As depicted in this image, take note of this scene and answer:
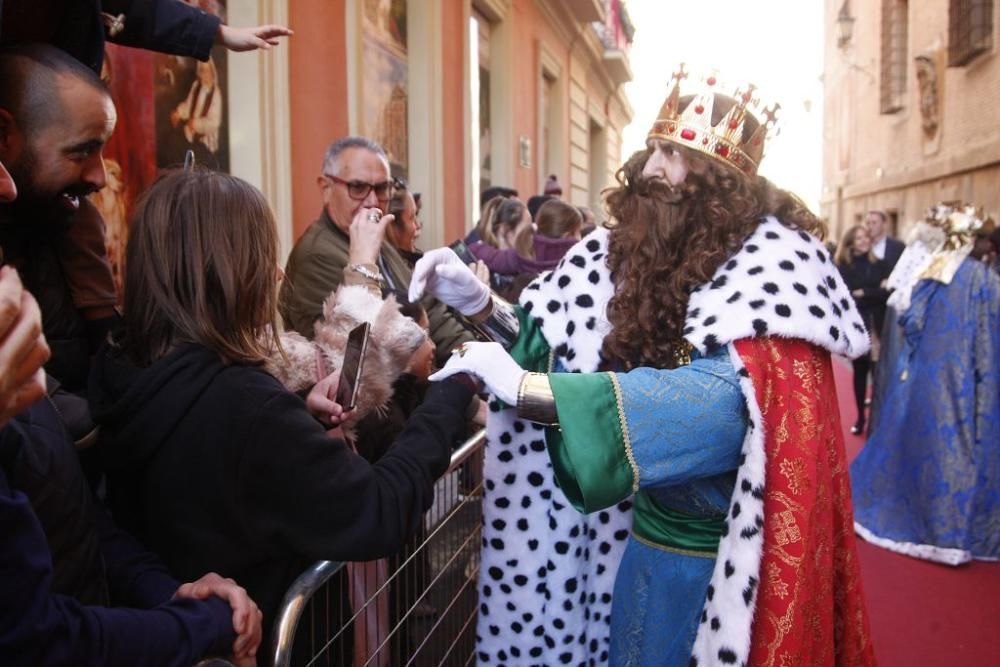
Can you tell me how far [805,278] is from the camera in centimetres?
182

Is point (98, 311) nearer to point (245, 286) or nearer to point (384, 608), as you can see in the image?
point (245, 286)

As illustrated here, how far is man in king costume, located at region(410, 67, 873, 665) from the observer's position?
1.68m

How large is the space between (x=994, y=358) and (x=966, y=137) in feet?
30.5

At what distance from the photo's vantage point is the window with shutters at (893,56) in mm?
17312

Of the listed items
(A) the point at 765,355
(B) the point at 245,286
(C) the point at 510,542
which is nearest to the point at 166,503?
(B) the point at 245,286

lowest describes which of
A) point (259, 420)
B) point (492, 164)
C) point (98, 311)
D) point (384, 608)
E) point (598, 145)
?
point (384, 608)

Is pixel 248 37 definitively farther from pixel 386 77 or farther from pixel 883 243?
pixel 883 243

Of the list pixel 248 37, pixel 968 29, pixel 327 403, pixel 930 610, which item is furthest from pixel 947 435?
pixel 968 29

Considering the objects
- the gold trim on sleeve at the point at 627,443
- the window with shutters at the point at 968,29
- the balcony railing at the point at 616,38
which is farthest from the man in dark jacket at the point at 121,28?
the balcony railing at the point at 616,38

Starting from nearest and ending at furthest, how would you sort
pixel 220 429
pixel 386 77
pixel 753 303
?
pixel 220 429 < pixel 753 303 < pixel 386 77

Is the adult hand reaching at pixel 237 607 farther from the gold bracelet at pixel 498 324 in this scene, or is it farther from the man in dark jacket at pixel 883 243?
the man in dark jacket at pixel 883 243

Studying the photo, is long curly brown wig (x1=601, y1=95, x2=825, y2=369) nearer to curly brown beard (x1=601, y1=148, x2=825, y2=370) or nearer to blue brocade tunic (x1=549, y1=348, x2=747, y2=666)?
curly brown beard (x1=601, y1=148, x2=825, y2=370)

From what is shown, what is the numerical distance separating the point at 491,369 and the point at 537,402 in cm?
11

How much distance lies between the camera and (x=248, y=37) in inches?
82.7
